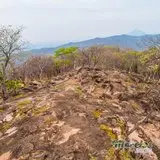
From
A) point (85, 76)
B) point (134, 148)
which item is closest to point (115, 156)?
point (134, 148)

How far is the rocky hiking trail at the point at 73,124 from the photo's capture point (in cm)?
1454

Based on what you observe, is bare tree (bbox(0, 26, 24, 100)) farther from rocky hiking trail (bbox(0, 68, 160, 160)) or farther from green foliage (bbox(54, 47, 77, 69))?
green foliage (bbox(54, 47, 77, 69))

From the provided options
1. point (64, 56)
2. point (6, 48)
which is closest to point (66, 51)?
point (64, 56)

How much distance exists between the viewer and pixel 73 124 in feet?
55.1

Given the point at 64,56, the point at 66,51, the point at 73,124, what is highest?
the point at 73,124

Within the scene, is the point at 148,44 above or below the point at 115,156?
above

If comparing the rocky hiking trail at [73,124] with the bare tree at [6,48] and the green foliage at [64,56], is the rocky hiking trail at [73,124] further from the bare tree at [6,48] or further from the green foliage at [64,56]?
the green foliage at [64,56]

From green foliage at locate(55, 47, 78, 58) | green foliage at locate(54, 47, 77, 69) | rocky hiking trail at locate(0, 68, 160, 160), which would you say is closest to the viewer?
rocky hiking trail at locate(0, 68, 160, 160)

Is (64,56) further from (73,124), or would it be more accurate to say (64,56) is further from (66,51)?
(73,124)

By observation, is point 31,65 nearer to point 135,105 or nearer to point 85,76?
point 85,76

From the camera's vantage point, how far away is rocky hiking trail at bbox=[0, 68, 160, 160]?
47.7ft

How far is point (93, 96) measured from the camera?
23.6 metres

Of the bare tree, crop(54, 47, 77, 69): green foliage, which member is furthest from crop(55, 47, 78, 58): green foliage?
the bare tree

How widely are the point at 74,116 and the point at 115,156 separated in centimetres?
450
